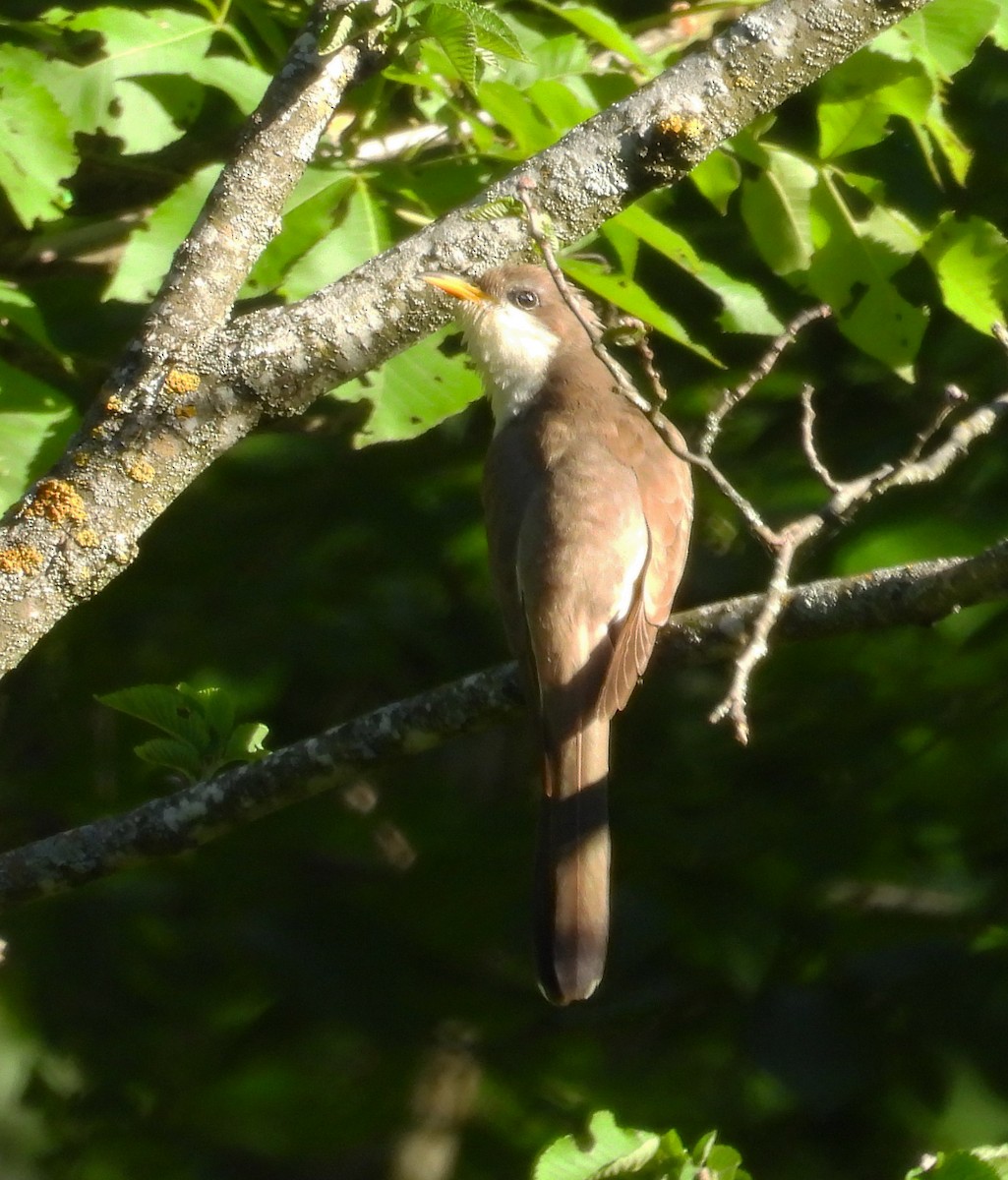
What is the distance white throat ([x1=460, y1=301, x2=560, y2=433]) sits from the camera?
4.29 meters

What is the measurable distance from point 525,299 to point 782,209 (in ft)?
4.25

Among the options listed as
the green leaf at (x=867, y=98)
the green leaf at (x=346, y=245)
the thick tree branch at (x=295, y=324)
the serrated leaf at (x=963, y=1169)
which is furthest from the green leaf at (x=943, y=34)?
the serrated leaf at (x=963, y=1169)

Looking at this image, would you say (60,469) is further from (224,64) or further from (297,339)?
(224,64)

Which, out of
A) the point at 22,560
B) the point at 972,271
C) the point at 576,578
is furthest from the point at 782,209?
the point at 22,560

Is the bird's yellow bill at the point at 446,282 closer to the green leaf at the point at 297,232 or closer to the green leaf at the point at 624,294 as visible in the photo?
the green leaf at the point at 624,294

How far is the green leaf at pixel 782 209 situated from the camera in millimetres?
3246

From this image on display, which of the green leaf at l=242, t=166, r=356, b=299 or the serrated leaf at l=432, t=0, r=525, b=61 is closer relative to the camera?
the serrated leaf at l=432, t=0, r=525, b=61

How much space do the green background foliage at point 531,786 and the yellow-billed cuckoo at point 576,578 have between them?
0.75ft

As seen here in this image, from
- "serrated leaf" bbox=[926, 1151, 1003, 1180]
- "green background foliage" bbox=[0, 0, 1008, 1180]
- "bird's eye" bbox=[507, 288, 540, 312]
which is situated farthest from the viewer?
"bird's eye" bbox=[507, 288, 540, 312]

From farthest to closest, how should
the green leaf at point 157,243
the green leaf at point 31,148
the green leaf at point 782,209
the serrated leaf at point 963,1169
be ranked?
the green leaf at point 782,209 < the green leaf at point 157,243 < the green leaf at point 31,148 < the serrated leaf at point 963,1169

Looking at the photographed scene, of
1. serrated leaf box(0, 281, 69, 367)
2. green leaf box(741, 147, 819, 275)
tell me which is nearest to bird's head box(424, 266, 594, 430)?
green leaf box(741, 147, 819, 275)

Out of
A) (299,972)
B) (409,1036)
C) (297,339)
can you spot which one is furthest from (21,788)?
(297,339)

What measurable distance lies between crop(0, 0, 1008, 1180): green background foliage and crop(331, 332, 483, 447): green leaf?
378 millimetres

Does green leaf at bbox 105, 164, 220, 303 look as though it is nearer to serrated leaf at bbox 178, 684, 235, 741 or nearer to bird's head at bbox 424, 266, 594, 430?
serrated leaf at bbox 178, 684, 235, 741
